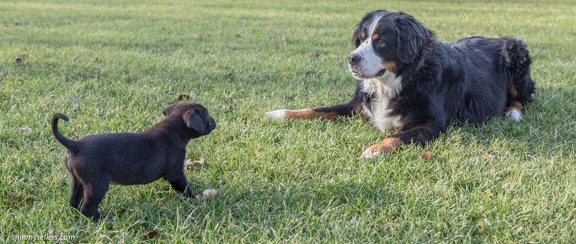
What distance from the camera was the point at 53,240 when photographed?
93.8 inches

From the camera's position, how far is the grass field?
2.57m

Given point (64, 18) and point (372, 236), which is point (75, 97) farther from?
point (64, 18)

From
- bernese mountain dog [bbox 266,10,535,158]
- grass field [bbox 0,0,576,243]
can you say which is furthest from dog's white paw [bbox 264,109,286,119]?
grass field [bbox 0,0,576,243]

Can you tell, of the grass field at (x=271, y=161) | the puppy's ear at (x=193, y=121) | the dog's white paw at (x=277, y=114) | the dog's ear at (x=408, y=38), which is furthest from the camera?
the dog's white paw at (x=277, y=114)

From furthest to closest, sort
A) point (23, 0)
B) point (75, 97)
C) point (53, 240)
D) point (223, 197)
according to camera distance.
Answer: point (23, 0), point (75, 97), point (223, 197), point (53, 240)

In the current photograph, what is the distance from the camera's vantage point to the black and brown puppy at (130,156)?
244 centimetres

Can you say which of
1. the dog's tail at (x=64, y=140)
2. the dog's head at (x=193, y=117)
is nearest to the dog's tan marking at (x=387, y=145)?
the dog's head at (x=193, y=117)

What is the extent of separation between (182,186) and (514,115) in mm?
3402

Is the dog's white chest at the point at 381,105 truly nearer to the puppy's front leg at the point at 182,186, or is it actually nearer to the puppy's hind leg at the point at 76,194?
the puppy's front leg at the point at 182,186

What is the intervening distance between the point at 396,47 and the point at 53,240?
295 centimetres

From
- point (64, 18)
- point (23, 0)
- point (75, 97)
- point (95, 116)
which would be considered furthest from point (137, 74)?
point (23, 0)

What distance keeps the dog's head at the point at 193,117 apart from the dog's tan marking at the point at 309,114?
1.54m

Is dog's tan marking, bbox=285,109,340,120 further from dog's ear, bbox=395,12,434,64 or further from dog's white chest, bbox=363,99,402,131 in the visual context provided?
dog's ear, bbox=395,12,434,64

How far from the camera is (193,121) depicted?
276 centimetres
